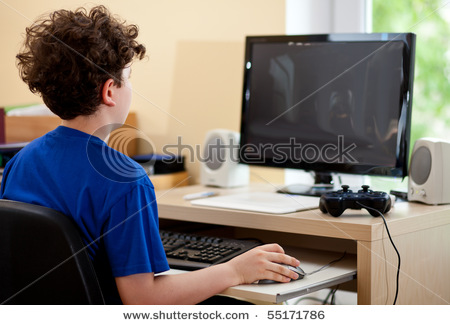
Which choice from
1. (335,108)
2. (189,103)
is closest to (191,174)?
(189,103)

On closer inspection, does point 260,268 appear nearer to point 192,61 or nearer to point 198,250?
point 198,250

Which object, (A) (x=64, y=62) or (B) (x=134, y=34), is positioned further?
(B) (x=134, y=34)

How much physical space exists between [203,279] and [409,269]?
0.52 m

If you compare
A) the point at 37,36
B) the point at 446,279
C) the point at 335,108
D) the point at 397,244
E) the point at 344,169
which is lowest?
the point at 446,279

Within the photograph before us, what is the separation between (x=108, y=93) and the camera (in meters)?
1.03

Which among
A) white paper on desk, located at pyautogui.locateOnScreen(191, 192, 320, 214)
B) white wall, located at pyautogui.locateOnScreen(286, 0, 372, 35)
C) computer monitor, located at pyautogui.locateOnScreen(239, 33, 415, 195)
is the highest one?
white wall, located at pyautogui.locateOnScreen(286, 0, 372, 35)

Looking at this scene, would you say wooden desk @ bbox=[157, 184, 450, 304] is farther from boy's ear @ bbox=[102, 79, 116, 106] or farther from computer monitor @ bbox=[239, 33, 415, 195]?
boy's ear @ bbox=[102, 79, 116, 106]

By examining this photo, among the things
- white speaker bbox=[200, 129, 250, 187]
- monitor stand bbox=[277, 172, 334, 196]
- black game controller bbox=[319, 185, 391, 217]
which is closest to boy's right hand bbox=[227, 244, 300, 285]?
black game controller bbox=[319, 185, 391, 217]

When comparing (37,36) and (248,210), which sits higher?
(37,36)

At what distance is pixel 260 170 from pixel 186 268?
0.83m

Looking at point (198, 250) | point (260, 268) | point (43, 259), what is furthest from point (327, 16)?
point (43, 259)

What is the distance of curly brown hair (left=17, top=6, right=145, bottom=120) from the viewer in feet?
3.20

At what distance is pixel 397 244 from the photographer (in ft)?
4.15

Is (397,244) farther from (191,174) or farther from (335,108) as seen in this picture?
(191,174)
